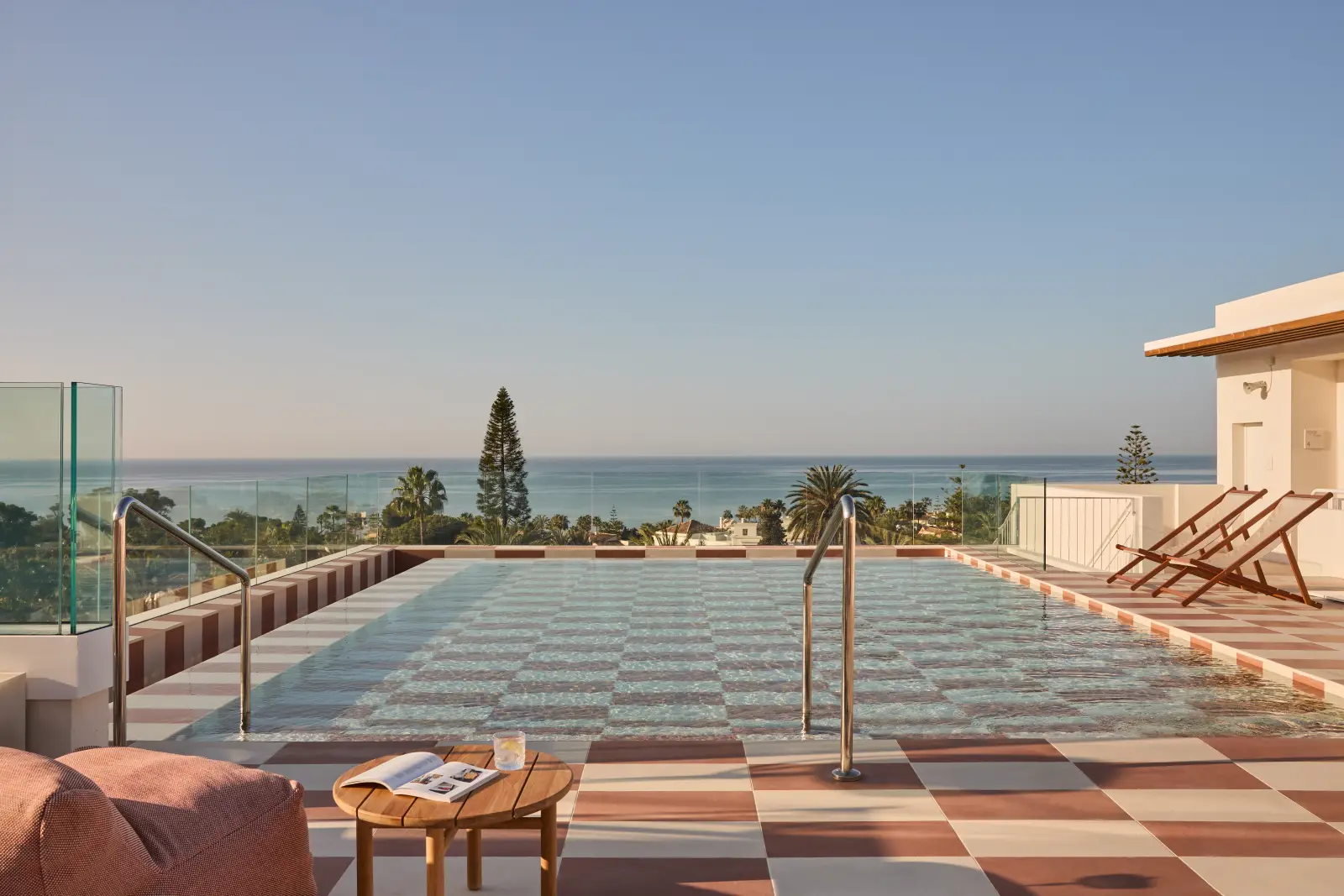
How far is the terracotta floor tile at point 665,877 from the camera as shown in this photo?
2.30 metres

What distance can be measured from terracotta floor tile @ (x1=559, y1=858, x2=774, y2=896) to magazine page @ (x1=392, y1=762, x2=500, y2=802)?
1.52ft

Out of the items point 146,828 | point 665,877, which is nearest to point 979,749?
point 665,877

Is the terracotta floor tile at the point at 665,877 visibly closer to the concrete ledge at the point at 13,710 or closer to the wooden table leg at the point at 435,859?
the wooden table leg at the point at 435,859

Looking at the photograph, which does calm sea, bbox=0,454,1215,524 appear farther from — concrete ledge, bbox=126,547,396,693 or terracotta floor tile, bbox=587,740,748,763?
terracotta floor tile, bbox=587,740,748,763

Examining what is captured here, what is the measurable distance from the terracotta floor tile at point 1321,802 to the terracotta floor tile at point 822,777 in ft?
3.83

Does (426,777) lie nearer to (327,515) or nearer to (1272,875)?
(1272,875)

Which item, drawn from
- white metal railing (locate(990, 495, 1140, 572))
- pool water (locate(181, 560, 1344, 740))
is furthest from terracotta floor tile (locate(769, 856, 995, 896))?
white metal railing (locate(990, 495, 1140, 572))

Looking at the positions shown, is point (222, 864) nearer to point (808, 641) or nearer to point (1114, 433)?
point (808, 641)

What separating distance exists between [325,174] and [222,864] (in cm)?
1607

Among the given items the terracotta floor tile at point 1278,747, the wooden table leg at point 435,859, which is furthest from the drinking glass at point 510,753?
the terracotta floor tile at point 1278,747

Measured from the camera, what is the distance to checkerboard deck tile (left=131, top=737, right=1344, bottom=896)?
235 cm

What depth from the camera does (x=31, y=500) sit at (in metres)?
3.43

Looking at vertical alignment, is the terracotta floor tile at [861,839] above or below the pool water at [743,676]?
above

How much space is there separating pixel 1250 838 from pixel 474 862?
2.17 meters
